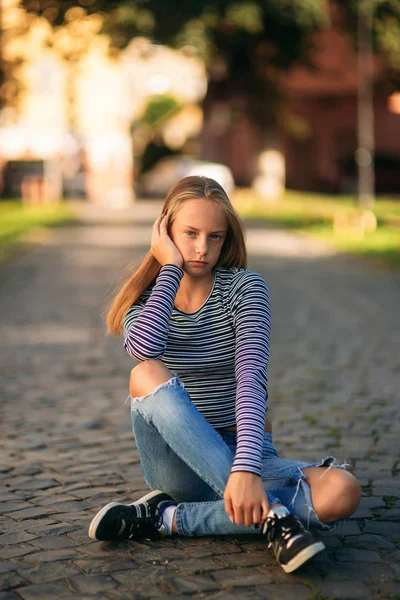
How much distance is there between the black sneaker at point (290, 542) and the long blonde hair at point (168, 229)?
3.41ft

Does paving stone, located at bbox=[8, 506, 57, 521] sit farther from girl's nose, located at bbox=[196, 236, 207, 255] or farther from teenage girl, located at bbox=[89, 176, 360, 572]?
girl's nose, located at bbox=[196, 236, 207, 255]

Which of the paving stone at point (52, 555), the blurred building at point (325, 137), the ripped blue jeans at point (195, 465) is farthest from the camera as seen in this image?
the blurred building at point (325, 137)

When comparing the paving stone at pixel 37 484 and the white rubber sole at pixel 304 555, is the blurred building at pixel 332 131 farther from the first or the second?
the white rubber sole at pixel 304 555

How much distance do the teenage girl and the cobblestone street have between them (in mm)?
137

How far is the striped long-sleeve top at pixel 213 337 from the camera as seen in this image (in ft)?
13.1

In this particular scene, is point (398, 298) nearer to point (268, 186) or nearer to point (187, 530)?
point (187, 530)

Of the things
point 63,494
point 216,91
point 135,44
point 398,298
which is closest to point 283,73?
point 216,91

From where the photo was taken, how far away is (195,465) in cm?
390

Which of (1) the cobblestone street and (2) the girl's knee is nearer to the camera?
(1) the cobblestone street

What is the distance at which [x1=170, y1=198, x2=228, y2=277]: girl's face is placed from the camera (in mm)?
4152

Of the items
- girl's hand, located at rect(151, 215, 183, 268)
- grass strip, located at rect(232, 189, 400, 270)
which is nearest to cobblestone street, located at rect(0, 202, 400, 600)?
girl's hand, located at rect(151, 215, 183, 268)

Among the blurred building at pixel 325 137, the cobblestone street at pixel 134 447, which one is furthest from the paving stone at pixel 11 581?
the blurred building at pixel 325 137

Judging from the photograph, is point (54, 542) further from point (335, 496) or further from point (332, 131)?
point (332, 131)

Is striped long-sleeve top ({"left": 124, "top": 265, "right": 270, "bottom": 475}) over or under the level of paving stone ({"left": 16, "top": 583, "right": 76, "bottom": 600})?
over
